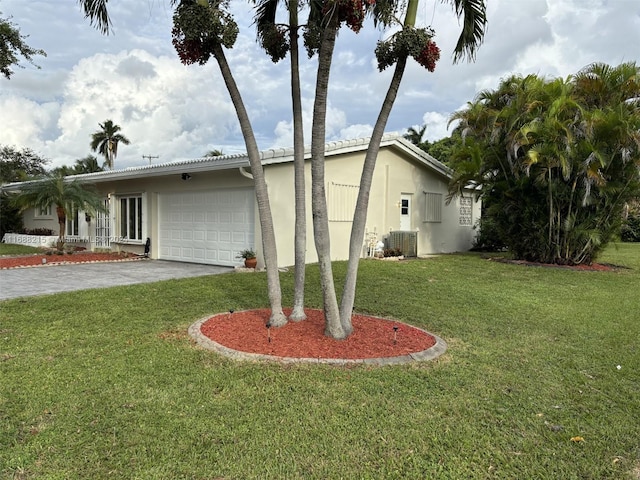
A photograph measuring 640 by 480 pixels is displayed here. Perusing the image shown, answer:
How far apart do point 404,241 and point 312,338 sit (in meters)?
10.00

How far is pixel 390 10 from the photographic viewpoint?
5.07m

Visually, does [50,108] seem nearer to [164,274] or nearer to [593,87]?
[164,274]

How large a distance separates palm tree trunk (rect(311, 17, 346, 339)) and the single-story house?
5795 millimetres

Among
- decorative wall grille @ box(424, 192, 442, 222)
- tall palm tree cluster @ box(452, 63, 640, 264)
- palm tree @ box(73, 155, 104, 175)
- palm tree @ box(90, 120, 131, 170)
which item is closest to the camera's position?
tall palm tree cluster @ box(452, 63, 640, 264)

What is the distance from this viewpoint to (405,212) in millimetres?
15727

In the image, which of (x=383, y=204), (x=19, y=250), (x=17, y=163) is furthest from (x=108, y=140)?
(x=383, y=204)

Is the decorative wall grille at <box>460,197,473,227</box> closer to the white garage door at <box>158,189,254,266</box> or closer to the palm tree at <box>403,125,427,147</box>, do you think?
the white garage door at <box>158,189,254,266</box>

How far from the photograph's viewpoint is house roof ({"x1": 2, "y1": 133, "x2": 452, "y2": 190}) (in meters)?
10.8

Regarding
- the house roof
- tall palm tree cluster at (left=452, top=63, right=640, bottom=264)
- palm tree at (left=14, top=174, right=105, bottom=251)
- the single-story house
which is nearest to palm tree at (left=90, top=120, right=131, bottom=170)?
the single-story house

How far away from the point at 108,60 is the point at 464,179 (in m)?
10.7

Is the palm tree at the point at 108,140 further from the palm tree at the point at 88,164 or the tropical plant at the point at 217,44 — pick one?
the tropical plant at the point at 217,44

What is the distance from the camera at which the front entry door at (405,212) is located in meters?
15.5

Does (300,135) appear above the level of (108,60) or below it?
below

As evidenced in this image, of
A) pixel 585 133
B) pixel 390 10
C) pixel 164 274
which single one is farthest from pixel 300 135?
pixel 585 133
